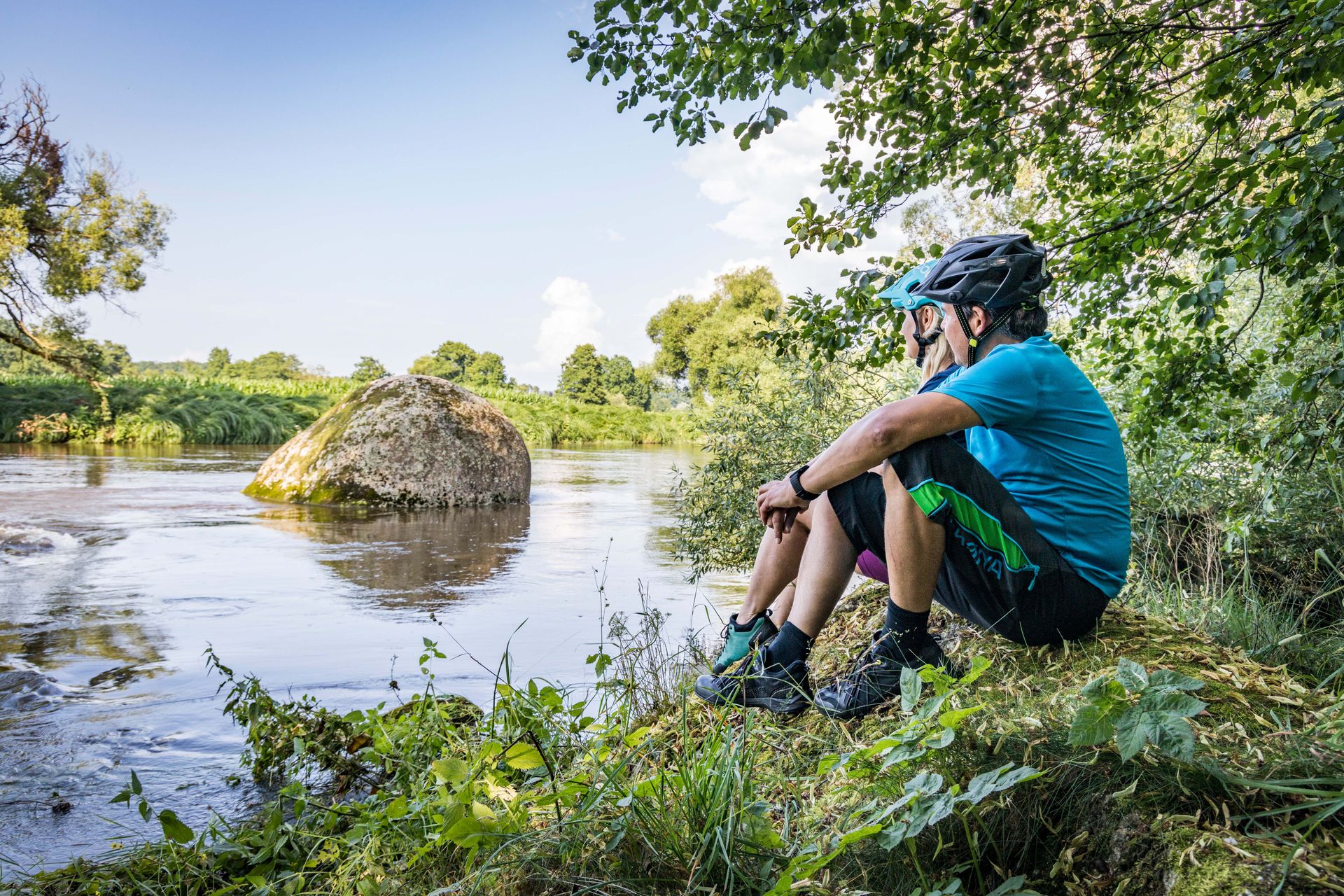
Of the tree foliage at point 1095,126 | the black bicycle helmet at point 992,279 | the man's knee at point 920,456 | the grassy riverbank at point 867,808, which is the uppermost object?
the tree foliage at point 1095,126

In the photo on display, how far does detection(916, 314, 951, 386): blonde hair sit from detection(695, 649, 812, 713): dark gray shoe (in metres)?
1.25

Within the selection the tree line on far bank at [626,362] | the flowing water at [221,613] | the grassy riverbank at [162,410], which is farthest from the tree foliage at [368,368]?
the flowing water at [221,613]

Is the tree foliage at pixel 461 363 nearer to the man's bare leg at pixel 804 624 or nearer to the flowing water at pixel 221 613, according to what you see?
the flowing water at pixel 221 613

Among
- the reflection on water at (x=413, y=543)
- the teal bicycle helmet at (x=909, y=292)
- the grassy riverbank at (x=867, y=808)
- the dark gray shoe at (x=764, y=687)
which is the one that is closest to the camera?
the grassy riverbank at (x=867, y=808)

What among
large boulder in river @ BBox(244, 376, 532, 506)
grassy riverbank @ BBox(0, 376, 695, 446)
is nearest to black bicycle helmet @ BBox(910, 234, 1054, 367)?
large boulder in river @ BBox(244, 376, 532, 506)

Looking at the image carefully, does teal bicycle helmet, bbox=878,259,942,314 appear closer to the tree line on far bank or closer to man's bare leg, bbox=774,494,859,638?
man's bare leg, bbox=774,494,859,638

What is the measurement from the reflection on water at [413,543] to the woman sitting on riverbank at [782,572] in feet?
13.4

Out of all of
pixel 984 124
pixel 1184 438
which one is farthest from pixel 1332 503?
pixel 984 124

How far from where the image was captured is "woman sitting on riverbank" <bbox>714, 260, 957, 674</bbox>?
3.09 meters

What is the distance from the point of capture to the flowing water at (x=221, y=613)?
10.6 ft

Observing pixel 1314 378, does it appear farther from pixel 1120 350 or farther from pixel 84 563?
pixel 84 563

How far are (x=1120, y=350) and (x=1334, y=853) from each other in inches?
154

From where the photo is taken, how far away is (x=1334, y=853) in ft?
4.60

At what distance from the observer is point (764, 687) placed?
9.26 feet
